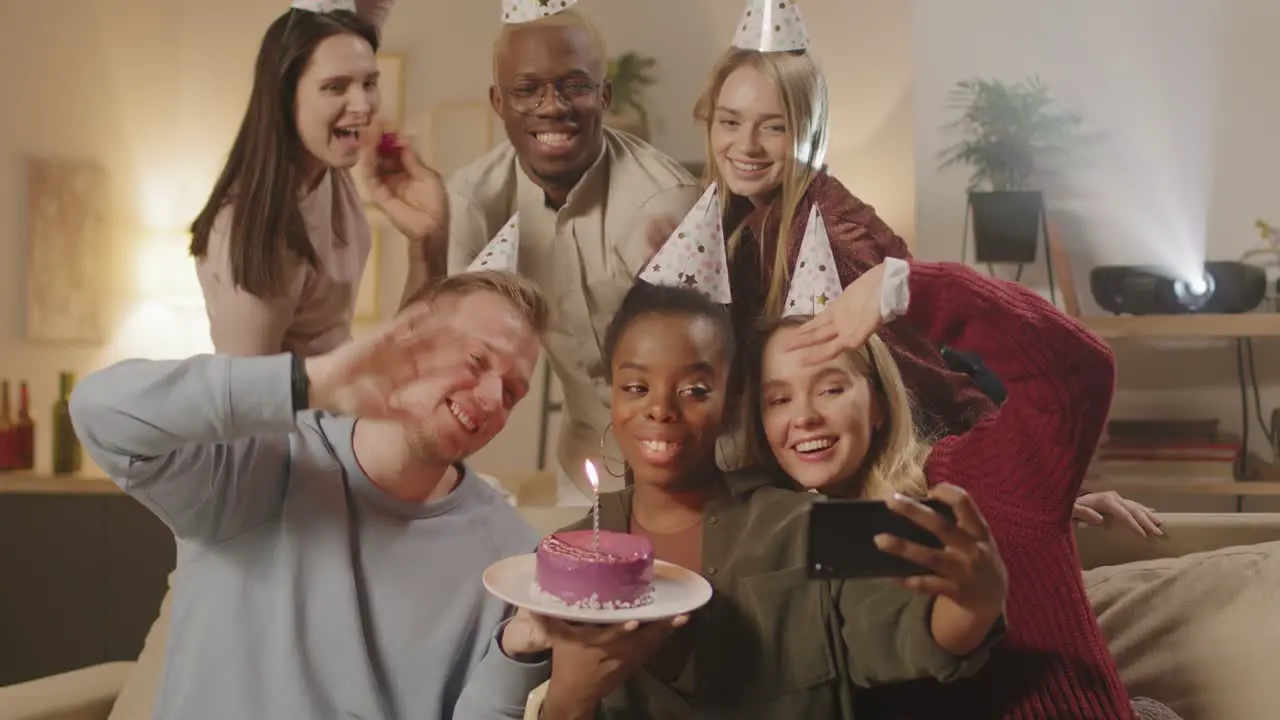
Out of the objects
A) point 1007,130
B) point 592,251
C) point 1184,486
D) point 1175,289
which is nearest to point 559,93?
point 592,251

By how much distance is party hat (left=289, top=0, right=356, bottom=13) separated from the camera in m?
1.52

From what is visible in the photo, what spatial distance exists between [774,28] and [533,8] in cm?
32

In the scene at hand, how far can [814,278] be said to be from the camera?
1369mm

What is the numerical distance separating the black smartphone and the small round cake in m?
0.19

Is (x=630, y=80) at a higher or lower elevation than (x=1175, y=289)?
higher

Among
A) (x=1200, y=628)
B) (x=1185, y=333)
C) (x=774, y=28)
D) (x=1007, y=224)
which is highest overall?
(x=774, y=28)

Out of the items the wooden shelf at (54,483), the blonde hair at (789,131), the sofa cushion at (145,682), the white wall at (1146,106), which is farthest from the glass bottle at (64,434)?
the white wall at (1146,106)

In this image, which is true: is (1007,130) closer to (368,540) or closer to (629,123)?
(629,123)

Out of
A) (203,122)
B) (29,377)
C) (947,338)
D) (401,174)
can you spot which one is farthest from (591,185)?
(29,377)

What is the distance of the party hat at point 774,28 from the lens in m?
1.43

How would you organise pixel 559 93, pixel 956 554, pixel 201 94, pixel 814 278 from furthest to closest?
pixel 201 94, pixel 559 93, pixel 814 278, pixel 956 554

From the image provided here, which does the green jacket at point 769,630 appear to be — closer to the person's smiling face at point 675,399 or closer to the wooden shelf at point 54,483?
the person's smiling face at point 675,399

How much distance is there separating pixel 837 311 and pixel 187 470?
81 cm

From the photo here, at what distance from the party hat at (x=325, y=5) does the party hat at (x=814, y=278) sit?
0.69 meters
